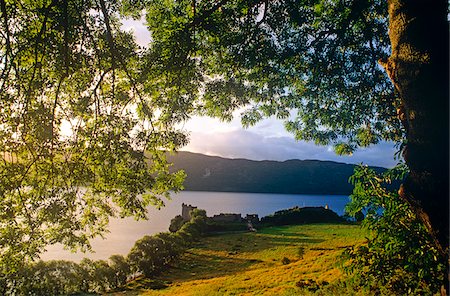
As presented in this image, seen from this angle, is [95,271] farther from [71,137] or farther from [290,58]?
[290,58]

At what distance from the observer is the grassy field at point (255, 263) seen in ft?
95.7

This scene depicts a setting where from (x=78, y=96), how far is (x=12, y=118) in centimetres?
205

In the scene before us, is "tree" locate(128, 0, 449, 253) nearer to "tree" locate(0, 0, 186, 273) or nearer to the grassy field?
"tree" locate(0, 0, 186, 273)

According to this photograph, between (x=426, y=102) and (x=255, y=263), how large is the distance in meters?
49.5

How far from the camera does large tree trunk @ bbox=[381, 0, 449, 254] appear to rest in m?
3.71

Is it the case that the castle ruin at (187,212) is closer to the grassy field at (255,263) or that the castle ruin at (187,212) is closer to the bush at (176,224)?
the bush at (176,224)

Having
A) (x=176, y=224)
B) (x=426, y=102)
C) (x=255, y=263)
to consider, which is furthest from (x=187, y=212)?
(x=426, y=102)

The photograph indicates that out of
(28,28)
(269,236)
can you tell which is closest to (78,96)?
(28,28)

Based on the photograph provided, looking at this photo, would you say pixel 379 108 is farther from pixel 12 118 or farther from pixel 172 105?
pixel 12 118

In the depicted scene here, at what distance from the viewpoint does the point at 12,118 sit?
809cm

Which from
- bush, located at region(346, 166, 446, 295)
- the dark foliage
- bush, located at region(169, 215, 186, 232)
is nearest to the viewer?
bush, located at region(346, 166, 446, 295)

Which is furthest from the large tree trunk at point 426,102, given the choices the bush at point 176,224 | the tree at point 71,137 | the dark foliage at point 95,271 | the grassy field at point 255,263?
the bush at point 176,224

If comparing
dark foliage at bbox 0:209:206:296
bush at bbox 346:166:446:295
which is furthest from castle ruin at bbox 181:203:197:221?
bush at bbox 346:166:446:295

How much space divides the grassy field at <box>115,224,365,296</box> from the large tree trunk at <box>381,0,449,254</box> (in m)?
18.8
